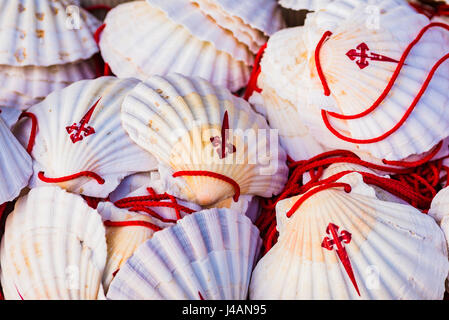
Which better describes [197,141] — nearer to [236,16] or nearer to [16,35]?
[236,16]

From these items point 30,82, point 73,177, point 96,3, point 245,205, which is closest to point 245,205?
point 245,205

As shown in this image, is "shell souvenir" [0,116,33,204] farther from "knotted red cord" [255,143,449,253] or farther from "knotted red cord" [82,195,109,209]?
"knotted red cord" [255,143,449,253]

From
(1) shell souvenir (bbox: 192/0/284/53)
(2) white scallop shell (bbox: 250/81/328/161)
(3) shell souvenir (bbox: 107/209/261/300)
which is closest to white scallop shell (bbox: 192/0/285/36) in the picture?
(1) shell souvenir (bbox: 192/0/284/53)

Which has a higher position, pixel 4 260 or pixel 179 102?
pixel 179 102

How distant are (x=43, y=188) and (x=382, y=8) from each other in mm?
733

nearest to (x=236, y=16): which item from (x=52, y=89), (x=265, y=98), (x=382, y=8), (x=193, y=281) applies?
(x=265, y=98)

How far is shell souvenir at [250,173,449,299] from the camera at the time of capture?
0.90m

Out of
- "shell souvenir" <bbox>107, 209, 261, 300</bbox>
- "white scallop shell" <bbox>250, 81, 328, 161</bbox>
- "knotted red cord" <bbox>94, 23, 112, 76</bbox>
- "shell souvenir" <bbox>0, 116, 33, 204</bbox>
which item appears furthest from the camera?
"knotted red cord" <bbox>94, 23, 112, 76</bbox>

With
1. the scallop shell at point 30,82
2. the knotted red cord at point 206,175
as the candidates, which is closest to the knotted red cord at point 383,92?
the knotted red cord at point 206,175

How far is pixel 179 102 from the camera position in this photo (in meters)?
1.10

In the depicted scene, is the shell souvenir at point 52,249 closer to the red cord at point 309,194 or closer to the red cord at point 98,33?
the red cord at point 309,194

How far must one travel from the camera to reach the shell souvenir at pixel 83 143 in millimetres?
1067

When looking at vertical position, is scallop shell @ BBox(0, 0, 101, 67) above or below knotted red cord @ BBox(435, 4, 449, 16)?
below

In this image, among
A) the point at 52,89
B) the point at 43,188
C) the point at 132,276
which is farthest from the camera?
the point at 52,89
